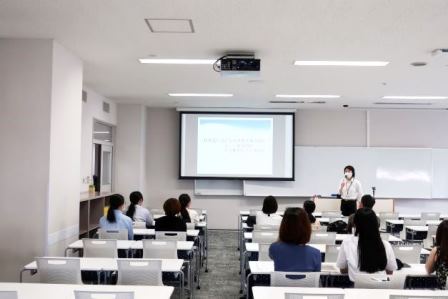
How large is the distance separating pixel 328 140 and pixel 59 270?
953 centimetres

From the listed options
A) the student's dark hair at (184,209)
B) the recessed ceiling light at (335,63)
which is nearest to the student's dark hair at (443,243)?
the recessed ceiling light at (335,63)

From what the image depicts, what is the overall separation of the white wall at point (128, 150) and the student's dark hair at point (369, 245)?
27.8 feet

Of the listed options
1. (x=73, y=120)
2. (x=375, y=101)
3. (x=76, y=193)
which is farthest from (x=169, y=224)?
(x=375, y=101)

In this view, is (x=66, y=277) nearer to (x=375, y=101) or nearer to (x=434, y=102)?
(x=375, y=101)

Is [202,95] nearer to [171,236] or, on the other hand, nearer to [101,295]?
[171,236]

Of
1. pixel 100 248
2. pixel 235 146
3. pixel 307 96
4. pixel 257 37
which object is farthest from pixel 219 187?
pixel 100 248

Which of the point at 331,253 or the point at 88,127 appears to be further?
the point at 88,127

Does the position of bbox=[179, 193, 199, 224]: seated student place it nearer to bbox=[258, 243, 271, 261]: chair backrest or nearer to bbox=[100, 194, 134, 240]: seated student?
bbox=[100, 194, 134, 240]: seated student

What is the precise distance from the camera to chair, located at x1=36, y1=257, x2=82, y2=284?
3.73m

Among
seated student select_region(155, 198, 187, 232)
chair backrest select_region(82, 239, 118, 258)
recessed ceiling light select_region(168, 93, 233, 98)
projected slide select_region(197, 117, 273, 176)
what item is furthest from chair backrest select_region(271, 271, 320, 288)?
projected slide select_region(197, 117, 273, 176)

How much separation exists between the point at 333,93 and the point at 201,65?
3.65 m

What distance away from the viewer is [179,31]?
534 centimetres

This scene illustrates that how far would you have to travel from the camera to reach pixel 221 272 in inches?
287

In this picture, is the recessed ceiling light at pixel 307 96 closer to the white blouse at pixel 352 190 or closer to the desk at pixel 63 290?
the white blouse at pixel 352 190
